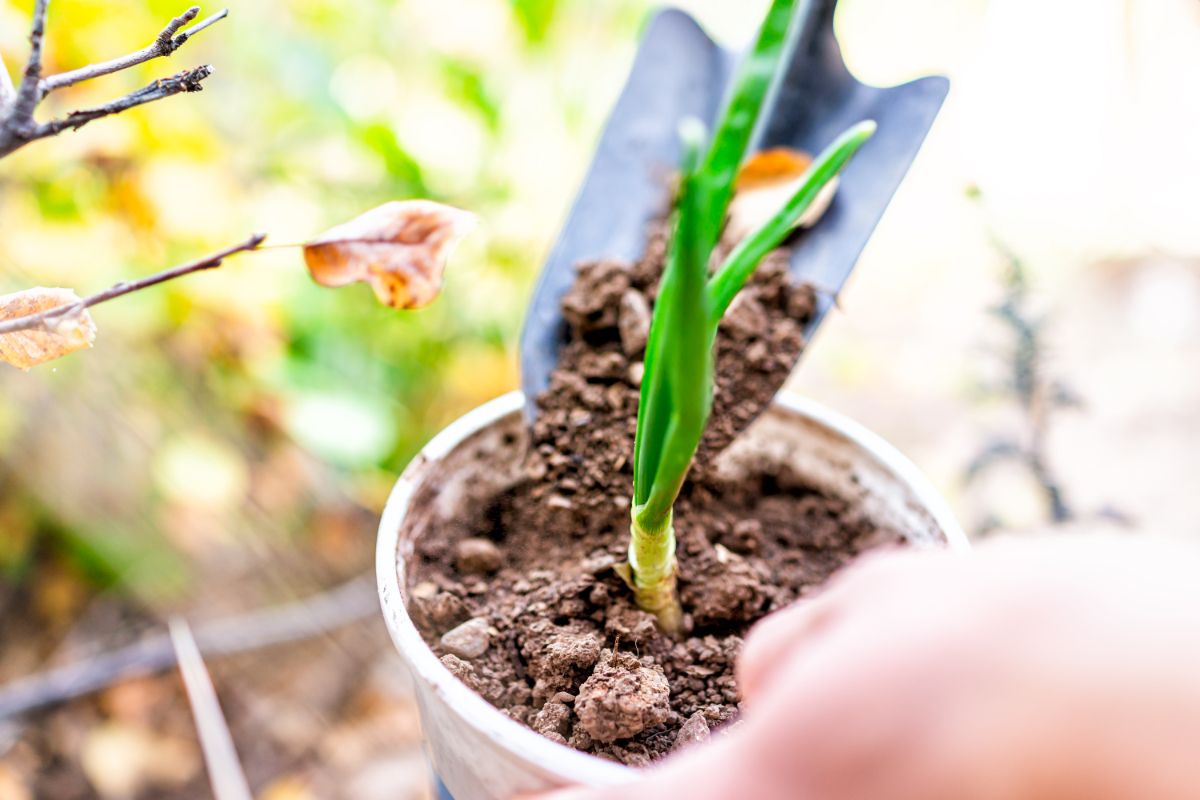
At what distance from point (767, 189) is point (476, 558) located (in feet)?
1.13

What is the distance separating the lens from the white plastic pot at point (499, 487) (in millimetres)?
396

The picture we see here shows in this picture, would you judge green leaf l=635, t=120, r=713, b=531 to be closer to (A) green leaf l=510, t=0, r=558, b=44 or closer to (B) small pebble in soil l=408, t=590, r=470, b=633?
(B) small pebble in soil l=408, t=590, r=470, b=633

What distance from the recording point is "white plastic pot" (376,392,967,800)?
396 millimetres

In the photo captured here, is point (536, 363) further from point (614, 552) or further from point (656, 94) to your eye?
point (656, 94)

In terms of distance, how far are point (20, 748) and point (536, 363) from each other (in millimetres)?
957

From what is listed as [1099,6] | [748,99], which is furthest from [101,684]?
[1099,6]

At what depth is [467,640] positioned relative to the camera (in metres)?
0.49

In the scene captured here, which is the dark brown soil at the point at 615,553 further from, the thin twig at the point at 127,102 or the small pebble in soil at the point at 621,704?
the thin twig at the point at 127,102

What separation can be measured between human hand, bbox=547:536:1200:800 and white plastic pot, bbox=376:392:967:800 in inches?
6.2

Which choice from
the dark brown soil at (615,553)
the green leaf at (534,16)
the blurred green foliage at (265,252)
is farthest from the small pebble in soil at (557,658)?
the green leaf at (534,16)

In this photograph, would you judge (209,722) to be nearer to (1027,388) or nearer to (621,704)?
(621,704)

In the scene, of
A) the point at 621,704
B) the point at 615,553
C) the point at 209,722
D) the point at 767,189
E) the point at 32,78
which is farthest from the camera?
the point at 209,722

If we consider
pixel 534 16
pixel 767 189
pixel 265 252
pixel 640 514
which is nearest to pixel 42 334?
pixel 640 514

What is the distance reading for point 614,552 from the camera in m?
0.55
